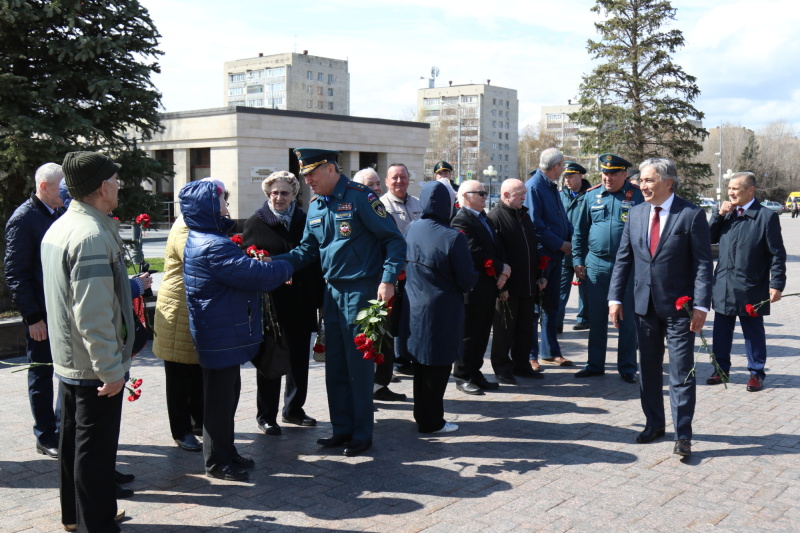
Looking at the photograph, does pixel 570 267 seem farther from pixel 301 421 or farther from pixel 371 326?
pixel 371 326

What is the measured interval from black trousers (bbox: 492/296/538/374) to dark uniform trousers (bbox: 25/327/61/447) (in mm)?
4106

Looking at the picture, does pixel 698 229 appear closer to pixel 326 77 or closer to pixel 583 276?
pixel 583 276

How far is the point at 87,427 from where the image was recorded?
3955mm

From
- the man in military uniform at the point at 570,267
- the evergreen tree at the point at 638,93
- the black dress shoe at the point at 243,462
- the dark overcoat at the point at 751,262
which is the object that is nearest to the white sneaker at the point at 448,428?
the black dress shoe at the point at 243,462

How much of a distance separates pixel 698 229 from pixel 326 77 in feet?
433

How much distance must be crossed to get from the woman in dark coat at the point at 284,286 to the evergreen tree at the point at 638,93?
694 inches

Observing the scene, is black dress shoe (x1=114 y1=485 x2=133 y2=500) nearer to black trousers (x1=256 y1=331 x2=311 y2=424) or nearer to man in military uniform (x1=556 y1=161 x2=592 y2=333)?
black trousers (x1=256 y1=331 x2=311 y2=424)

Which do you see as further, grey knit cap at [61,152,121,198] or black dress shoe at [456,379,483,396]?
black dress shoe at [456,379,483,396]

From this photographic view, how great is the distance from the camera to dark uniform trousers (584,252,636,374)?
305 inches

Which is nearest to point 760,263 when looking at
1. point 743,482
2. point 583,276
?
point 583,276

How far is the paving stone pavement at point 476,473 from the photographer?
14.3ft

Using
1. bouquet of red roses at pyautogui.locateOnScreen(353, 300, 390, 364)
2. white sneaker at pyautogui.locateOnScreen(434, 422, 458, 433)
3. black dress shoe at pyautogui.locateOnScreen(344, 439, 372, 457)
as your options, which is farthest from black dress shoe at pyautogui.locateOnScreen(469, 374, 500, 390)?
bouquet of red roses at pyautogui.locateOnScreen(353, 300, 390, 364)

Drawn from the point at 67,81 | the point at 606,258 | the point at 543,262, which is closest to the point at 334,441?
the point at 543,262

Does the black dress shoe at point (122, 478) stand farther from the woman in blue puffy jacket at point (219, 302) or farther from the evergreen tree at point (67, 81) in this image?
the evergreen tree at point (67, 81)
